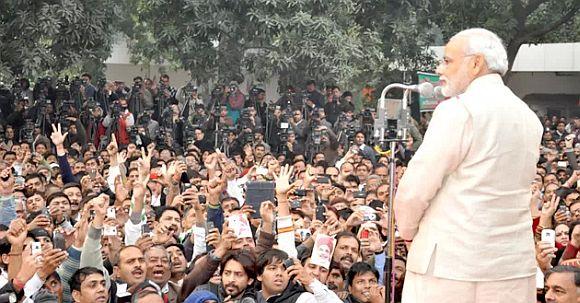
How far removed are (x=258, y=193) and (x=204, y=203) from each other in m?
0.65

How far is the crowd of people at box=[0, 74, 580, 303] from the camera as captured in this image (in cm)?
625

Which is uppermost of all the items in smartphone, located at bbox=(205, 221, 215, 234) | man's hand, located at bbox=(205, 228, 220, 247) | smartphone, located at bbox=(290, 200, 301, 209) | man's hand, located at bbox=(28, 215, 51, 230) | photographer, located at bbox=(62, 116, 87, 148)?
photographer, located at bbox=(62, 116, 87, 148)

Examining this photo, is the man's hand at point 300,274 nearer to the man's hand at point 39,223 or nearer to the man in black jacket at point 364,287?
the man in black jacket at point 364,287

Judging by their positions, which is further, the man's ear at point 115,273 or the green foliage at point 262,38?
the green foliage at point 262,38

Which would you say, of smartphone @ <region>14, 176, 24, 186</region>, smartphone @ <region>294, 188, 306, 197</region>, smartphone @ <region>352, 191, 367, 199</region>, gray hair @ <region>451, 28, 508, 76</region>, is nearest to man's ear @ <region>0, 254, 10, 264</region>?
smartphone @ <region>294, 188, 306, 197</region>

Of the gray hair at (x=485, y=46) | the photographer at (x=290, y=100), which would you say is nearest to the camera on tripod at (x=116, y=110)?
the photographer at (x=290, y=100)

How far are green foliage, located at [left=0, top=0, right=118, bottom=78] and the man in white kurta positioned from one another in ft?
37.6

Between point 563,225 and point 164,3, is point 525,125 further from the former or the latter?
point 164,3

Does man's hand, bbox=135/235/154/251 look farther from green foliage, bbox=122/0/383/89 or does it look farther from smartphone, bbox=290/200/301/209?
green foliage, bbox=122/0/383/89

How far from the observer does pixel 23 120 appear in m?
14.9

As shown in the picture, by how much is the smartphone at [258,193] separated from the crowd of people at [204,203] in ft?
0.05

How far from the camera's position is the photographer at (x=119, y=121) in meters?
14.7

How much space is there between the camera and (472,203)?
3740 mm

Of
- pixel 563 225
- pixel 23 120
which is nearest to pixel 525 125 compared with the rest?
pixel 563 225
